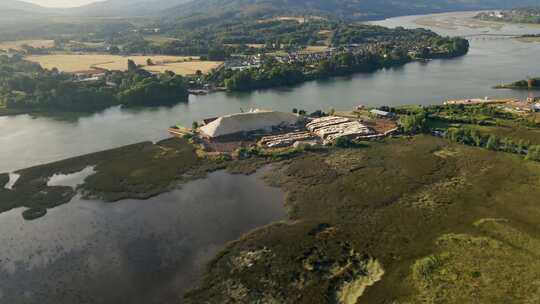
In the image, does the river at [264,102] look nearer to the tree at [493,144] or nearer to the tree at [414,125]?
the tree at [414,125]

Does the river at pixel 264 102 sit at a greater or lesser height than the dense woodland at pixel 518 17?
lesser

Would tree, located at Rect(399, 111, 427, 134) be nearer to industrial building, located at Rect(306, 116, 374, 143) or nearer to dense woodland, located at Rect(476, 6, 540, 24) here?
industrial building, located at Rect(306, 116, 374, 143)

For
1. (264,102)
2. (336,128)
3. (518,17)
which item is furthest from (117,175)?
(518,17)

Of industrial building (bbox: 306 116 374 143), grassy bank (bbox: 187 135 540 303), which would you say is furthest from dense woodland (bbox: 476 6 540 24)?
grassy bank (bbox: 187 135 540 303)

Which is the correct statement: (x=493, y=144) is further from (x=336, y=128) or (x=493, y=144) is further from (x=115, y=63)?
(x=115, y=63)

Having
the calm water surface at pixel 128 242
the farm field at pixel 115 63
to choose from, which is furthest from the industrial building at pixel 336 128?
the farm field at pixel 115 63
